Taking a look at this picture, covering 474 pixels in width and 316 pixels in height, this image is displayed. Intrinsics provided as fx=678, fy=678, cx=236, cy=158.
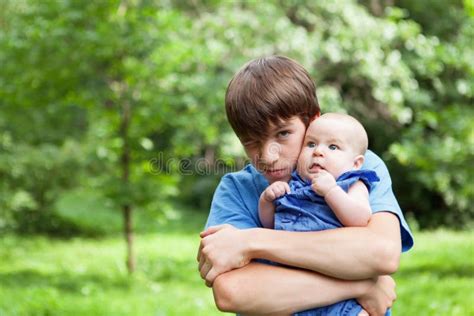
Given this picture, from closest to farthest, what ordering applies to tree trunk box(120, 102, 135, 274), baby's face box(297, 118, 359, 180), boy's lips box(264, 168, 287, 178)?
baby's face box(297, 118, 359, 180) < boy's lips box(264, 168, 287, 178) < tree trunk box(120, 102, 135, 274)

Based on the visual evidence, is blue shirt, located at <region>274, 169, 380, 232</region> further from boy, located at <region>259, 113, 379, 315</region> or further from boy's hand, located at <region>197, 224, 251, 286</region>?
boy's hand, located at <region>197, 224, 251, 286</region>

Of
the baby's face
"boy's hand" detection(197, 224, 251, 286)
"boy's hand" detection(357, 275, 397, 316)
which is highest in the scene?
the baby's face

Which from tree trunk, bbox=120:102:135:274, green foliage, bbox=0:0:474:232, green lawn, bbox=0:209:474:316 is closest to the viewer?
green lawn, bbox=0:209:474:316

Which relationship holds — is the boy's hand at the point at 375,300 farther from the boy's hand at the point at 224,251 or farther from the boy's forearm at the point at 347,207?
the boy's hand at the point at 224,251

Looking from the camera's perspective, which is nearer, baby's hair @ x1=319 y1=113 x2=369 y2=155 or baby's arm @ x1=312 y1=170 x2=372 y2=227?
baby's arm @ x1=312 y1=170 x2=372 y2=227

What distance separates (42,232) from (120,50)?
707cm

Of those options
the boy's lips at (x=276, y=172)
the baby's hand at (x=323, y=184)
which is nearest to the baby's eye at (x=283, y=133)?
the boy's lips at (x=276, y=172)

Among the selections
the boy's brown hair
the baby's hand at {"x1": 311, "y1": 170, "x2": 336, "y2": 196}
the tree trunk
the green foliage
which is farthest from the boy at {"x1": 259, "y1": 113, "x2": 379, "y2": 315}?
the tree trunk

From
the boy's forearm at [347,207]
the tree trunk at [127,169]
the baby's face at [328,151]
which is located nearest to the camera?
the boy's forearm at [347,207]

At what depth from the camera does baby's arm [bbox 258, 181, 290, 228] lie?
2314 mm

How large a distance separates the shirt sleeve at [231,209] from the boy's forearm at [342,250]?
0.22m

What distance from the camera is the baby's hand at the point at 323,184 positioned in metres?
2.21

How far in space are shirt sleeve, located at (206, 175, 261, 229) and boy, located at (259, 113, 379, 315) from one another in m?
0.15

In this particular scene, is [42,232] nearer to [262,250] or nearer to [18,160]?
[18,160]
